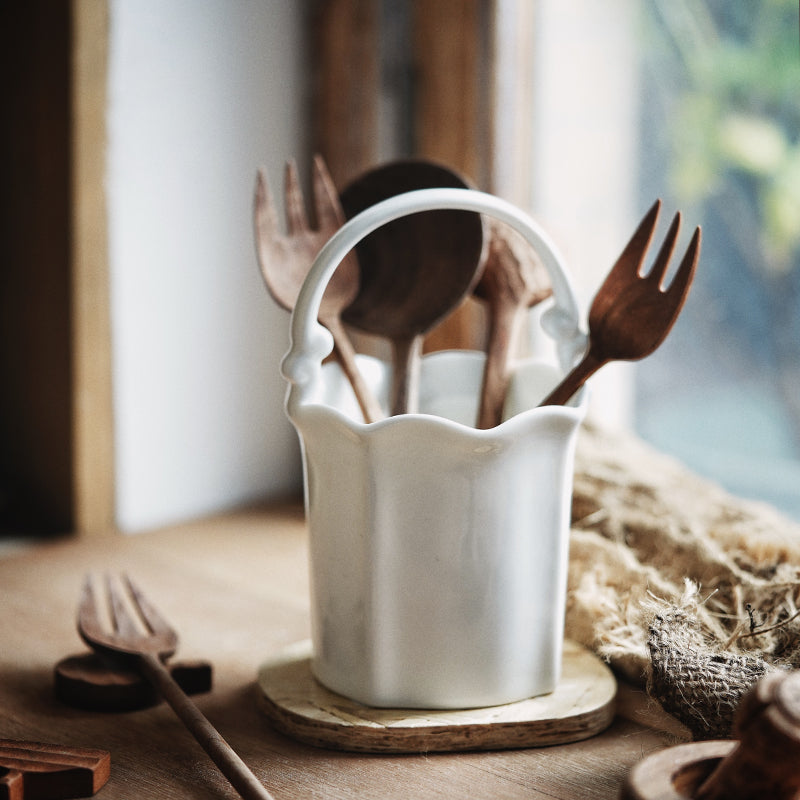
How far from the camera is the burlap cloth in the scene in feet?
1.37

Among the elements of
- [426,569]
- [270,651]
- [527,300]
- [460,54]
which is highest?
[460,54]

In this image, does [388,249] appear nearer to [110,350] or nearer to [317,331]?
[317,331]

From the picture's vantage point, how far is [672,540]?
0.59 metres

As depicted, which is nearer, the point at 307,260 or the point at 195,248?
the point at 307,260

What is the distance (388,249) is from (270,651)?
0.85 feet

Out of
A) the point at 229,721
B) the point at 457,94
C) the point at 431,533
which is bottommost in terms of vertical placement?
the point at 229,721

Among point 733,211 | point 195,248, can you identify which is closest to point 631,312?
point 733,211

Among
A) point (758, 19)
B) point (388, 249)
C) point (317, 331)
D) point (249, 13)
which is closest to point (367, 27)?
point (249, 13)

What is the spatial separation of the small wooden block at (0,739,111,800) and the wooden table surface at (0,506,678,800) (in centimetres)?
1

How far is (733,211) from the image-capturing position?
0.87 meters

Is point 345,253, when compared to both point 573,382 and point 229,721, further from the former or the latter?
point 229,721

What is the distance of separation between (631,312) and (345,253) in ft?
0.48

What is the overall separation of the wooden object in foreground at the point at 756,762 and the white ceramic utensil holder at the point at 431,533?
125 mm

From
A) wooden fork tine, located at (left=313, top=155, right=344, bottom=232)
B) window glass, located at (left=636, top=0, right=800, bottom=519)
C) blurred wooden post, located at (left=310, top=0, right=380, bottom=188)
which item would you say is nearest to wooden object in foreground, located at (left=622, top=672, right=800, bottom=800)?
wooden fork tine, located at (left=313, top=155, right=344, bottom=232)
